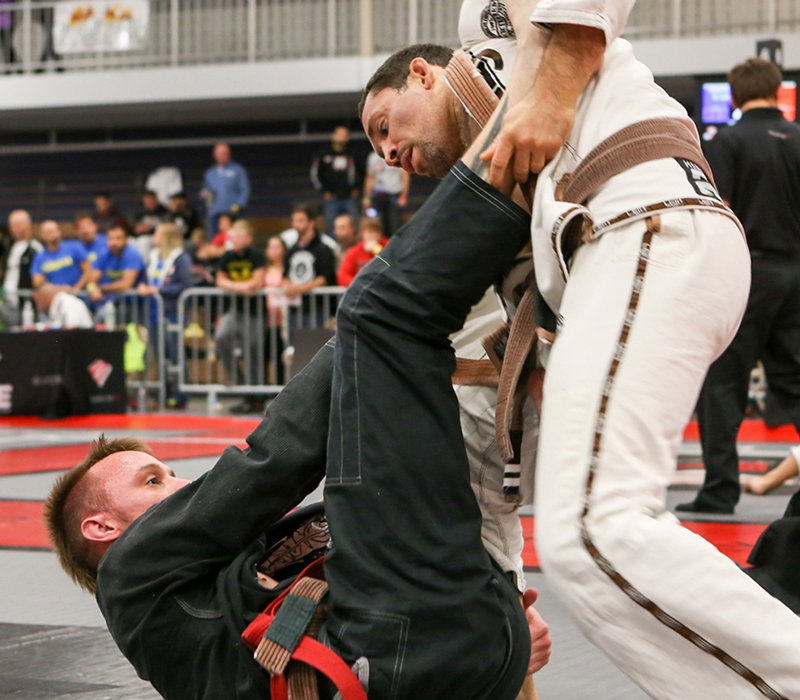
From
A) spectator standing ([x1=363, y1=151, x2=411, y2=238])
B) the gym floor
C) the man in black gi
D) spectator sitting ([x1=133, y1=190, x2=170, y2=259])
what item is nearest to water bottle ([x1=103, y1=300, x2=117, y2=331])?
spectator sitting ([x1=133, y1=190, x2=170, y2=259])

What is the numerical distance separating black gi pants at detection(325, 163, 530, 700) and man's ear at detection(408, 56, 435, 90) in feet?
1.11

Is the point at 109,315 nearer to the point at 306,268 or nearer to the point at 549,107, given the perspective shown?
the point at 306,268

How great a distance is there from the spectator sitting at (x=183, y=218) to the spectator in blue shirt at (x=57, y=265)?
229 cm

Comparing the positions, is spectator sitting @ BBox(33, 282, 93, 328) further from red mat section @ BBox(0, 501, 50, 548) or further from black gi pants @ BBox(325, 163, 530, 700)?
black gi pants @ BBox(325, 163, 530, 700)

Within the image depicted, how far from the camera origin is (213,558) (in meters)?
1.76

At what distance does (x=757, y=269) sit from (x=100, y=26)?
462 inches

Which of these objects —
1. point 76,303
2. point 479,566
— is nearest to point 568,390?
point 479,566

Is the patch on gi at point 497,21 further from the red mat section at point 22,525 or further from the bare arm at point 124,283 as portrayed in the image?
the bare arm at point 124,283

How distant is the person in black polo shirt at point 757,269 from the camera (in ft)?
13.6

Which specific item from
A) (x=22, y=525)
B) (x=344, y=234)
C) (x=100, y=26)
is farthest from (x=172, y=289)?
(x=22, y=525)

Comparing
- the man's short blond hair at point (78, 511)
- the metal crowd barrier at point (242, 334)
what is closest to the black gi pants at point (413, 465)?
the man's short blond hair at point (78, 511)

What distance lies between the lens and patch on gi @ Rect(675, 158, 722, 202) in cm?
149

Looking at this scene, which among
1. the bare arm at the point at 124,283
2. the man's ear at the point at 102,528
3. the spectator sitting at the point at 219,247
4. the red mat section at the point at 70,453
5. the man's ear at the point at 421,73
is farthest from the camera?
the spectator sitting at the point at 219,247

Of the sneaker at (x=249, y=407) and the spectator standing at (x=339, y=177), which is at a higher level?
the spectator standing at (x=339, y=177)
